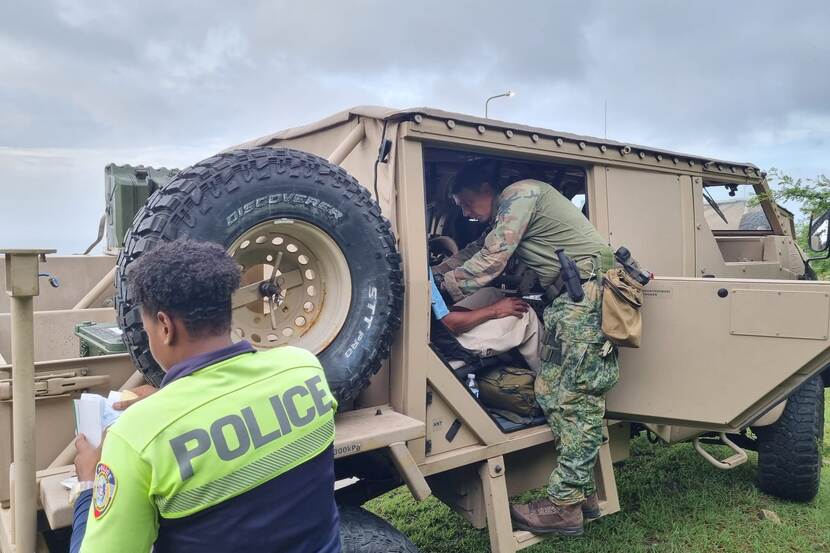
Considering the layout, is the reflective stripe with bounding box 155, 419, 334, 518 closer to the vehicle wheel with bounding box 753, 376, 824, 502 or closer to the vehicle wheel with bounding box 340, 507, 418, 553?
the vehicle wheel with bounding box 340, 507, 418, 553

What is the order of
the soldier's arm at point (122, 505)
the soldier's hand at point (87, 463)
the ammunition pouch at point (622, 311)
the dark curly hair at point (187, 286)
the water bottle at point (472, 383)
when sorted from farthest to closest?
the water bottle at point (472, 383), the ammunition pouch at point (622, 311), the soldier's hand at point (87, 463), the dark curly hair at point (187, 286), the soldier's arm at point (122, 505)

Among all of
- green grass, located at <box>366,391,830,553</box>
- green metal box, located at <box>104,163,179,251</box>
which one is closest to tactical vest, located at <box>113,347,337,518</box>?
green grass, located at <box>366,391,830,553</box>

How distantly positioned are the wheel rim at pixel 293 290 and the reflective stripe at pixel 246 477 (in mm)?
906

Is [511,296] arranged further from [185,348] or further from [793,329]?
[185,348]

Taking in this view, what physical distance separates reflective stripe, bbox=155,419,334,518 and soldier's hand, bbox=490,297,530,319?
1.82 meters

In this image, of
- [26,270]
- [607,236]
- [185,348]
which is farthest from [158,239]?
[607,236]

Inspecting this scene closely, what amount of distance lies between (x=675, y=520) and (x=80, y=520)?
3533mm

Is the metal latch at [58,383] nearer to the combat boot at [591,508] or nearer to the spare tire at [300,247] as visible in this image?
the spare tire at [300,247]

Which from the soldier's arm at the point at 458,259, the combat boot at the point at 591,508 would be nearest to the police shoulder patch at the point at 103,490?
the soldier's arm at the point at 458,259

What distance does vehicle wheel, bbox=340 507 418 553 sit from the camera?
2207 mm

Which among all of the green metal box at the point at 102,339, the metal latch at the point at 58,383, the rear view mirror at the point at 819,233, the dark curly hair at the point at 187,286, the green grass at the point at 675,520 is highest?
the rear view mirror at the point at 819,233

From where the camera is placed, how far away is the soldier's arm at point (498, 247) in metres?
3.05

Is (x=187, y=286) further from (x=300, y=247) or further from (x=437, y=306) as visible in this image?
(x=437, y=306)

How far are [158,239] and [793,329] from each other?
8.52ft
